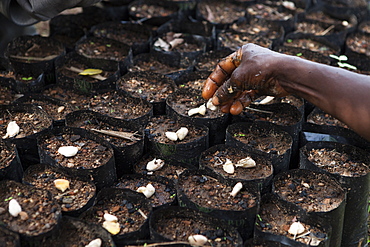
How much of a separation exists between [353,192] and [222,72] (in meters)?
0.92

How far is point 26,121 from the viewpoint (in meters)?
2.28

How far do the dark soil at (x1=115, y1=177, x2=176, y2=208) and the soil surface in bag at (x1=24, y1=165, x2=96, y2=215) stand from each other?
0.21 m

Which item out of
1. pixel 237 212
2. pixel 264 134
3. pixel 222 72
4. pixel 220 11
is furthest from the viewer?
pixel 220 11

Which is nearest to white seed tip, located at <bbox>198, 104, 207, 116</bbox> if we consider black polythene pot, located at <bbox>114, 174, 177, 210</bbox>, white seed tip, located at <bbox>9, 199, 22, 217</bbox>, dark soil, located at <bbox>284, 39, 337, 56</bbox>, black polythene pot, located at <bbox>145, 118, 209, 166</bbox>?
black polythene pot, located at <bbox>145, 118, 209, 166</bbox>

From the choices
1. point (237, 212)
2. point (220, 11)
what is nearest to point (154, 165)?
point (237, 212)

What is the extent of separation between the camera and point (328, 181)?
2090 mm

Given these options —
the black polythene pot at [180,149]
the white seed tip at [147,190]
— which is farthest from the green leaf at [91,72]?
the white seed tip at [147,190]

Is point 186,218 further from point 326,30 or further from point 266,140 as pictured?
point 326,30

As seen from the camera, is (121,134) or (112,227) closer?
(112,227)

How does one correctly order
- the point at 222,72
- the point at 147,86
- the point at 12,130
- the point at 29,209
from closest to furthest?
1. the point at 29,209
2. the point at 12,130
3. the point at 222,72
4. the point at 147,86

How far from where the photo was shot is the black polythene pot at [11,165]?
1905mm

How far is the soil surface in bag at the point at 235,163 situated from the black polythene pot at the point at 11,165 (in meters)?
0.90

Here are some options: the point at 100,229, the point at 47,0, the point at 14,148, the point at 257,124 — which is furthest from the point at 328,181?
the point at 47,0

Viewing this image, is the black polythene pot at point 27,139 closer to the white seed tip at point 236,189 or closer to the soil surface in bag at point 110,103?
the soil surface in bag at point 110,103
